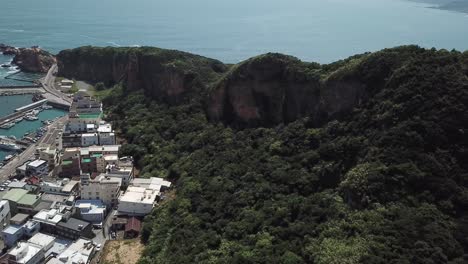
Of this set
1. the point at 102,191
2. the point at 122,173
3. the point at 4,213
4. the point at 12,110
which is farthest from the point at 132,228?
the point at 12,110

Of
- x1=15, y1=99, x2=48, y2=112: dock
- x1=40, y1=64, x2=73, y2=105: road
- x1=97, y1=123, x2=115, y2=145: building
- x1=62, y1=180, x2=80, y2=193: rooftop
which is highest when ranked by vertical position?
x1=97, y1=123, x2=115, y2=145: building

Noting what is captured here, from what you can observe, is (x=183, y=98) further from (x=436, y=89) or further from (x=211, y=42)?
(x=211, y=42)

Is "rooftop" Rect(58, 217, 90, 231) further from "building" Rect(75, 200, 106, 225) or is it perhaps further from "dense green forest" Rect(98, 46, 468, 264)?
"dense green forest" Rect(98, 46, 468, 264)

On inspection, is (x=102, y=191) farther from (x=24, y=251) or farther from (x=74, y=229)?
(x=24, y=251)

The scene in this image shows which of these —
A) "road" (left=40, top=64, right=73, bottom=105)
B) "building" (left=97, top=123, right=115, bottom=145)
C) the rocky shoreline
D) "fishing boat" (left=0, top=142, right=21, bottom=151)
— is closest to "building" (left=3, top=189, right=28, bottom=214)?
"building" (left=97, top=123, right=115, bottom=145)

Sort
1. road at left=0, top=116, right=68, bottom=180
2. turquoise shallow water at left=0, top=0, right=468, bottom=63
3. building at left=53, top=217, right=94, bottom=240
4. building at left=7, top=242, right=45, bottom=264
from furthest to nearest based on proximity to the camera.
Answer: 1. turquoise shallow water at left=0, top=0, right=468, bottom=63
2. road at left=0, top=116, right=68, bottom=180
3. building at left=53, top=217, right=94, bottom=240
4. building at left=7, top=242, right=45, bottom=264

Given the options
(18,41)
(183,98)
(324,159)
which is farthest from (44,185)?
(18,41)

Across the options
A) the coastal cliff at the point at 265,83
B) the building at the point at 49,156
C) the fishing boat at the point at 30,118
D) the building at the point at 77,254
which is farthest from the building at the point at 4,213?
the fishing boat at the point at 30,118
